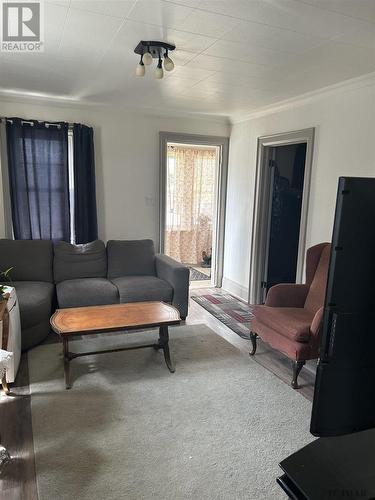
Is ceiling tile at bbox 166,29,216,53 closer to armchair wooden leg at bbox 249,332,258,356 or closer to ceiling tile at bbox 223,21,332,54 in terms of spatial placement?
ceiling tile at bbox 223,21,332,54

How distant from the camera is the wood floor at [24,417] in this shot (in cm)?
174

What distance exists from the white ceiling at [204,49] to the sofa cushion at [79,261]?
165 centimetres

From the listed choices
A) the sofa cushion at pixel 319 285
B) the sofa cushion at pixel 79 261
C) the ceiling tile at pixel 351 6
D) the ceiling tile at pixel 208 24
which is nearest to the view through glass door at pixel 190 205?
the sofa cushion at pixel 79 261

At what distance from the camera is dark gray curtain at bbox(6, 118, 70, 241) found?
3.89m

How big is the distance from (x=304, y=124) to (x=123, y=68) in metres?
1.85

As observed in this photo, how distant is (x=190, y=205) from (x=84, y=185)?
2.60 m

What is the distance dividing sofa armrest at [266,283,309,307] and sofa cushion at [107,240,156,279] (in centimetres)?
163

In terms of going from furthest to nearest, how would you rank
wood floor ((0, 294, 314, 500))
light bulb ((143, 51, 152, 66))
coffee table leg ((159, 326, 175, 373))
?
coffee table leg ((159, 326, 175, 373)) < light bulb ((143, 51, 152, 66)) < wood floor ((0, 294, 314, 500))

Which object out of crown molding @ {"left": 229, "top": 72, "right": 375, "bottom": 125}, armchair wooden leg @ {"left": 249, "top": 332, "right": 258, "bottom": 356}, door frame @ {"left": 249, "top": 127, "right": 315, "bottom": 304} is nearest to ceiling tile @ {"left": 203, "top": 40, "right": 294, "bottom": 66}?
crown molding @ {"left": 229, "top": 72, "right": 375, "bottom": 125}

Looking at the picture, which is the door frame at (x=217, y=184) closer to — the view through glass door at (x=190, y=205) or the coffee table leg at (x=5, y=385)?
the view through glass door at (x=190, y=205)

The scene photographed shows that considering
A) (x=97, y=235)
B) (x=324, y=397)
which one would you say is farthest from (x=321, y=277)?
(x=97, y=235)

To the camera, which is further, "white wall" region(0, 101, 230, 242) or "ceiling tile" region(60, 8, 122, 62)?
"white wall" region(0, 101, 230, 242)

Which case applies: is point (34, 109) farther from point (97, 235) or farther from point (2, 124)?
point (97, 235)

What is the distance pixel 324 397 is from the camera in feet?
3.78
